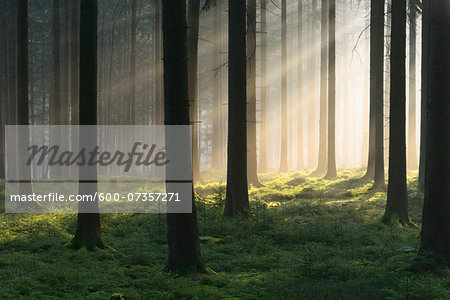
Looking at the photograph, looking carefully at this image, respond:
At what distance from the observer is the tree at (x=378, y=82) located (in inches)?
798

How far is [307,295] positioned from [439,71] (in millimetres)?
5023

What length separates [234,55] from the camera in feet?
46.7

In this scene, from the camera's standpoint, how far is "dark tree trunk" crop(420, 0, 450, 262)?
28.9ft

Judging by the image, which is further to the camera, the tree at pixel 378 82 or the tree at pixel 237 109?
the tree at pixel 378 82

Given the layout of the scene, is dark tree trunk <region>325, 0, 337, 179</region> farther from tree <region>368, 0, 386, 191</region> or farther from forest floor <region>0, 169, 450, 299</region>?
forest floor <region>0, 169, 450, 299</region>

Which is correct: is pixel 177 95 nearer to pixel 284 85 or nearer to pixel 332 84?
pixel 332 84

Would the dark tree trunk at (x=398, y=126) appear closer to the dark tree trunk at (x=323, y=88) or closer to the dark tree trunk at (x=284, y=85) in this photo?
the dark tree trunk at (x=323, y=88)

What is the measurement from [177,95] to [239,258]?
404 centimetres

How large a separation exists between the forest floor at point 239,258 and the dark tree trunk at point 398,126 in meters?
0.73

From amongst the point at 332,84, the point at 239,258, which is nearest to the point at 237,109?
the point at 239,258

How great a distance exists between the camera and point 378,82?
2142cm
